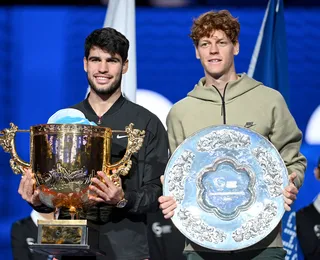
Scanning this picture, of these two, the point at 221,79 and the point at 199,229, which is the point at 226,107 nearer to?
the point at 221,79

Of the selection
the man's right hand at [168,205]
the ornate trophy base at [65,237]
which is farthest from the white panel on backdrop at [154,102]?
the ornate trophy base at [65,237]

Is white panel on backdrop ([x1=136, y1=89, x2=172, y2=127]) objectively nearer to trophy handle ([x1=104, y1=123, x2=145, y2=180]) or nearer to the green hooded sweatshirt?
the green hooded sweatshirt

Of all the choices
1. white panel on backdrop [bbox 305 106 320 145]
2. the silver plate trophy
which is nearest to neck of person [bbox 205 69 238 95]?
the silver plate trophy

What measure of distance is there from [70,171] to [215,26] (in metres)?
0.87

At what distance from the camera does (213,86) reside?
347cm

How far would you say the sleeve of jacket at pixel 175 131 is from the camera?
345cm

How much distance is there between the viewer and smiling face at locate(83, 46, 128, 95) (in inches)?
Answer: 136

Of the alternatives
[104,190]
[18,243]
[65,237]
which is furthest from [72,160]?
[18,243]

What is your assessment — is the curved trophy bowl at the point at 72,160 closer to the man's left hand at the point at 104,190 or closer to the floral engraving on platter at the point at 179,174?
the man's left hand at the point at 104,190

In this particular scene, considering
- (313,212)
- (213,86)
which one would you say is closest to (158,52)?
(313,212)

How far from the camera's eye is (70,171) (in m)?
3.13

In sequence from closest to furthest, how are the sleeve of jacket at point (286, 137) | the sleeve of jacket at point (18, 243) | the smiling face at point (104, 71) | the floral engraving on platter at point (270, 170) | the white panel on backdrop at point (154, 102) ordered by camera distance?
the floral engraving on platter at point (270, 170), the sleeve of jacket at point (286, 137), the smiling face at point (104, 71), the sleeve of jacket at point (18, 243), the white panel on backdrop at point (154, 102)

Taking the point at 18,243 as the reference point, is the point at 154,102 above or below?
above

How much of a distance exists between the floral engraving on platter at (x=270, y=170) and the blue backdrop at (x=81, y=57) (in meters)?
2.25
